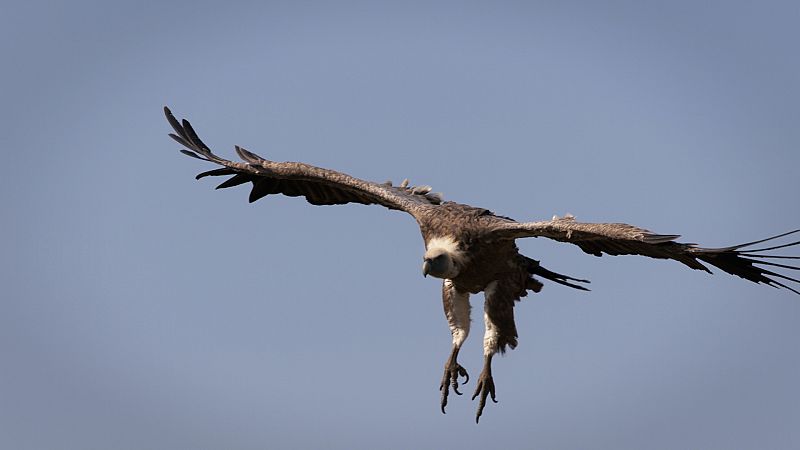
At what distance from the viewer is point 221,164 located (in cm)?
1627

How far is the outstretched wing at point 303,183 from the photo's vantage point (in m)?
15.0

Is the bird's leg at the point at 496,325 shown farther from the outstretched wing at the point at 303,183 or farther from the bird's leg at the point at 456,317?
the outstretched wing at the point at 303,183

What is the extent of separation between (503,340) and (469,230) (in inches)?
42.5

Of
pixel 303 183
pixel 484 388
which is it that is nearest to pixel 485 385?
pixel 484 388

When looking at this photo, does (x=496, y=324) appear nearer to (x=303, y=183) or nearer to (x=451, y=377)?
(x=451, y=377)

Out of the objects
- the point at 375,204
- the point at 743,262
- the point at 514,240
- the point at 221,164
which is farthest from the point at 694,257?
the point at 221,164

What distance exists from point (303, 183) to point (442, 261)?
317 centimetres

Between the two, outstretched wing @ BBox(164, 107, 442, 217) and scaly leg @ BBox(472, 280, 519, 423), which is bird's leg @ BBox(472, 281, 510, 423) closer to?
scaly leg @ BBox(472, 280, 519, 423)

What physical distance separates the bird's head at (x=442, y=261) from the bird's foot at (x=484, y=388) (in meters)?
0.96

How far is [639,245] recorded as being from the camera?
503 inches

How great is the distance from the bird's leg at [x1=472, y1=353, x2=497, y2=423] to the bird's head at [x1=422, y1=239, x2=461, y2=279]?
880 millimetres

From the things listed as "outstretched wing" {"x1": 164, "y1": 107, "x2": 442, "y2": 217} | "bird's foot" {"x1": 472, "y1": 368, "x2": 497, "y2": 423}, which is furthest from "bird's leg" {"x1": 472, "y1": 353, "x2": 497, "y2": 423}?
"outstretched wing" {"x1": 164, "y1": 107, "x2": 442, "y2": 217}

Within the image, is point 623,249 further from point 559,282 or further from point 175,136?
point 175,136

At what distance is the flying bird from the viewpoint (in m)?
12.5
